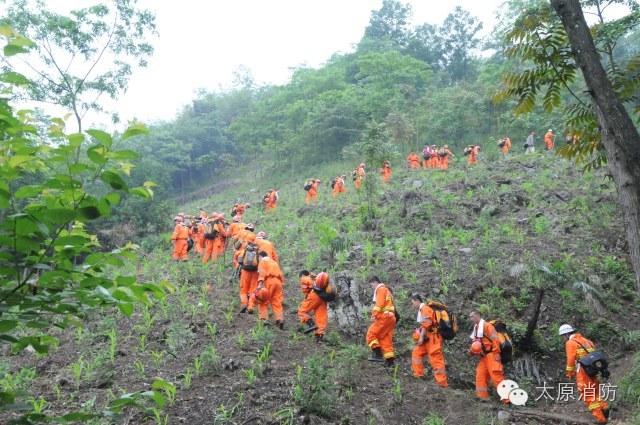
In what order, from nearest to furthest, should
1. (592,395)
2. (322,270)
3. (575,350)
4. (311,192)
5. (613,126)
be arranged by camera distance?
1. (613,126)
2. (592,395)
3. (575,350)
4. (322,270)
5. (311,192)

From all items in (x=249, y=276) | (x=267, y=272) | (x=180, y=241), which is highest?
(x=180, y=241)

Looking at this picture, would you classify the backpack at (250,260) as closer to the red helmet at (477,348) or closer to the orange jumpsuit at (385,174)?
the red helmet at (477,348)

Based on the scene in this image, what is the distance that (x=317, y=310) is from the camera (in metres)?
9.11

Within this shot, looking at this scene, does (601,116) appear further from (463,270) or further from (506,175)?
(506,175)

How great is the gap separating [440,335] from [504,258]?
4.66 m

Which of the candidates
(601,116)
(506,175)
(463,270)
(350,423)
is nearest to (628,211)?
(601,116)

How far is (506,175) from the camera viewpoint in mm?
20031

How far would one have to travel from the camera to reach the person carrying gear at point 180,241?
49.2 feet

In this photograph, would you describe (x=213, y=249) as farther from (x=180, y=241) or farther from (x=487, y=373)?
(x=487, y=373)

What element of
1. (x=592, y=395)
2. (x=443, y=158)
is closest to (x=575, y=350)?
(x=592, y=395)

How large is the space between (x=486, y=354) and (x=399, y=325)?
226 centimetres

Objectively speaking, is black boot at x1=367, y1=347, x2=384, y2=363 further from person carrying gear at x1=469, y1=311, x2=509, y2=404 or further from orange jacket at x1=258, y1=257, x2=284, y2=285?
orange jacket at x1=258, y1=257, x2=284, y2=285

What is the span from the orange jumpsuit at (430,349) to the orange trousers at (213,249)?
302 inches

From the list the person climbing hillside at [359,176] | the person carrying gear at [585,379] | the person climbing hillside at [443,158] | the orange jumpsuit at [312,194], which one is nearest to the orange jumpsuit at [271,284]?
the person carrying gear at [585,379]
